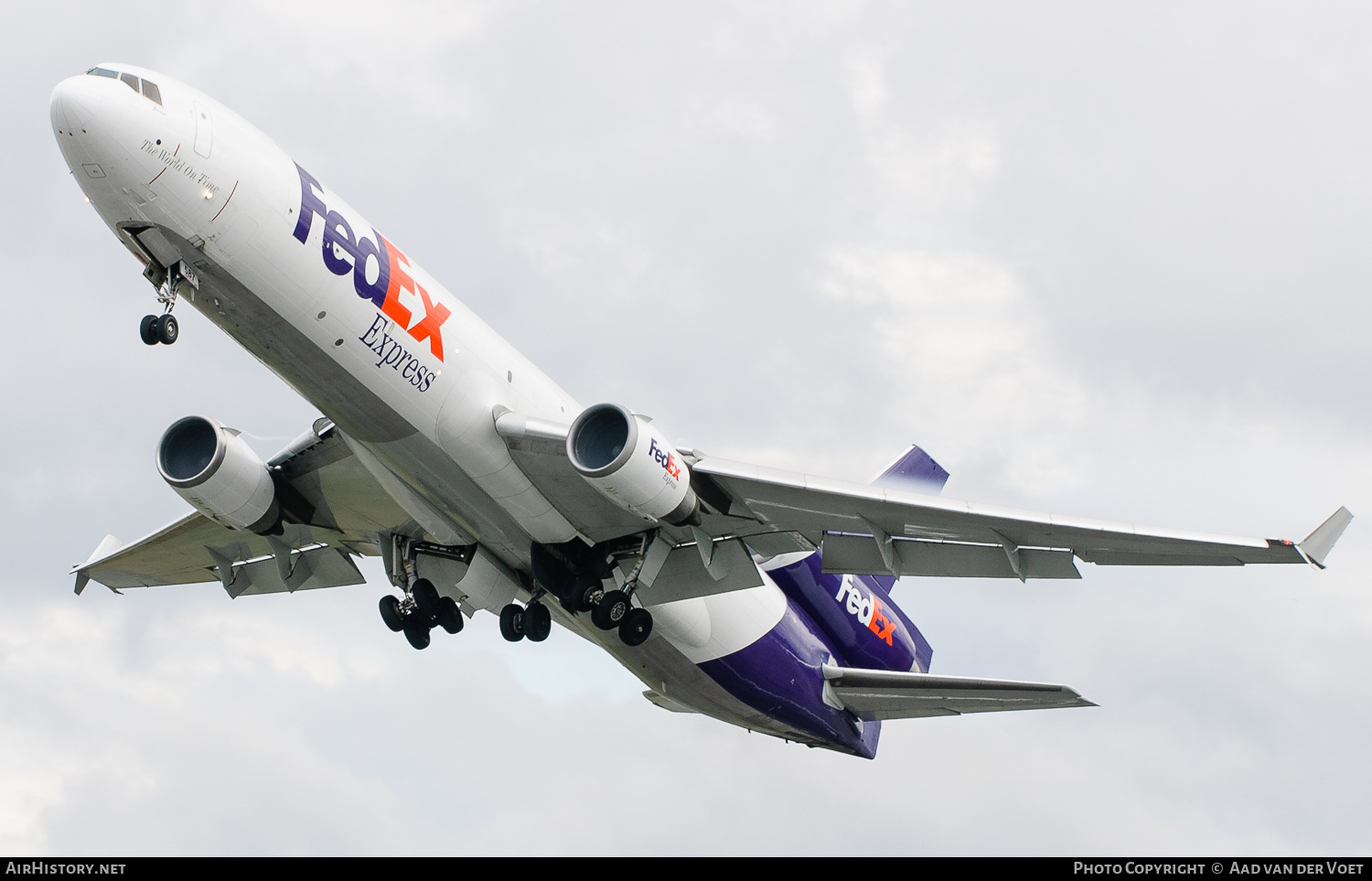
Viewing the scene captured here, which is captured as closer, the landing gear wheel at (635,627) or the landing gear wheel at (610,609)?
the landing gear wheel at (610,609)

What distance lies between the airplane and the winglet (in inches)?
1.1

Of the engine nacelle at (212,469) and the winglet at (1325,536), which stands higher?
the engine nacelle at (212,469)

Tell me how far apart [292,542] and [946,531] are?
12.3m

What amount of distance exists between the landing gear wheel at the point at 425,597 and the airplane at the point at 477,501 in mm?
46

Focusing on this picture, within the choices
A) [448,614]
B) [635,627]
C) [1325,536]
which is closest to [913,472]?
[635,627]

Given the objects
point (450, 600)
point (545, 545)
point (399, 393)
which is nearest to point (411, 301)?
point (399, 393)

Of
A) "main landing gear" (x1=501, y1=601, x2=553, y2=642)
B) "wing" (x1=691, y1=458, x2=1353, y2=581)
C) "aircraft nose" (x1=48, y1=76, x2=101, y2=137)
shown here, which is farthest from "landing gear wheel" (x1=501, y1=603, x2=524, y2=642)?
"aircraft nose" (x1=48, y1=76, x2=101, y2=137)

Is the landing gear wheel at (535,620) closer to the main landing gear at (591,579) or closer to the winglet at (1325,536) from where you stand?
the main landing gear at (591,579)

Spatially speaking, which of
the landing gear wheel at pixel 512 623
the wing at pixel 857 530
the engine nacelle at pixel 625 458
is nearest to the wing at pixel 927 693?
the wing at pixel 857 530

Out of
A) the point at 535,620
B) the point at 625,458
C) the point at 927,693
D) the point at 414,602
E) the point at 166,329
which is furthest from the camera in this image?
the point at 927,693

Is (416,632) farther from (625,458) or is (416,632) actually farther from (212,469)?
(625,458)

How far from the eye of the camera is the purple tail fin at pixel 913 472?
2814cm

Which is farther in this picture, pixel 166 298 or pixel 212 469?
pixel 212 469

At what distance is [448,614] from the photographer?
79.7 ft
